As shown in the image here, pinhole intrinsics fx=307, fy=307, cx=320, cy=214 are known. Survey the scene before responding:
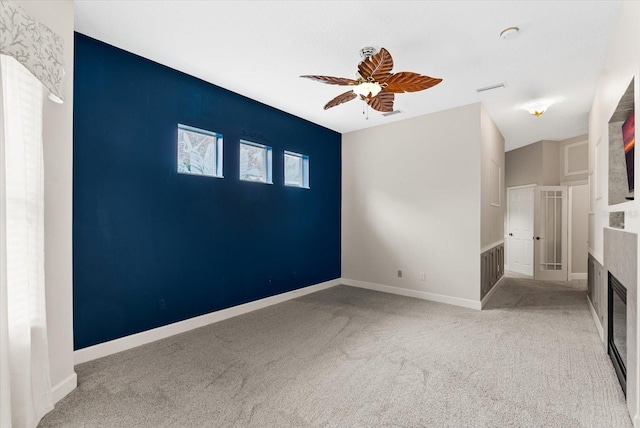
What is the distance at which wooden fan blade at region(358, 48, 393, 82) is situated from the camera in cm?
233

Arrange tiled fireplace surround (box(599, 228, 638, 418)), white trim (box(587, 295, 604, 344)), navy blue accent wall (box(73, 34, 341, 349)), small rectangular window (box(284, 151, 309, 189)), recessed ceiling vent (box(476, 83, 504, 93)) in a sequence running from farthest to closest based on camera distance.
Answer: small rectangular window (box(284, 151, 309, 189)), recessed ceiling vent (box(476, 83, 504, 93)), white trim (box(587, 295, 604, 344)), navy blue accent wall (box(73, 34, 341, 349)), tiled fireplace surround (box(599, 228, 638, 418))

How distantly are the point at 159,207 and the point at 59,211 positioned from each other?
1.07 meters

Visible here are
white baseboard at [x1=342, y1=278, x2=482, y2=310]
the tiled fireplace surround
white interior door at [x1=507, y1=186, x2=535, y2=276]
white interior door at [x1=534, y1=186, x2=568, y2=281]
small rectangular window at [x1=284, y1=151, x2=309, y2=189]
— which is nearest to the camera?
the tiled fireplace surround

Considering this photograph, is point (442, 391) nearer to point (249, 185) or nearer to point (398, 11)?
point (398, 11)

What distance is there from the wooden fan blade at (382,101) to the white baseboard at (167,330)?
9.81ft

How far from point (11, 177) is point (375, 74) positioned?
8.48ft

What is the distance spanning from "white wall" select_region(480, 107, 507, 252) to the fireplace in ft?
5.82

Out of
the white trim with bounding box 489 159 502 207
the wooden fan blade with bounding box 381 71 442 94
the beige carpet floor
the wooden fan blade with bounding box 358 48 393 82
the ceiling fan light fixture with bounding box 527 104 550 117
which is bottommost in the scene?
the beige carpet floor

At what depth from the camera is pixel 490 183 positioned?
5078 millimetres

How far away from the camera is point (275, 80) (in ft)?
12.2

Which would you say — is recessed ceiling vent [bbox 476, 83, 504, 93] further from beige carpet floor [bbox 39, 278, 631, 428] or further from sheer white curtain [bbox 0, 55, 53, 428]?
sheer white curtain [bbox 0, 55, 53, 428]

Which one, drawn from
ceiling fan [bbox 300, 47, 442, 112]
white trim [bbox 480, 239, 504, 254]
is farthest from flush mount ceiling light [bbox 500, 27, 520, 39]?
white trim [bbox 480, 239, 504, 254]

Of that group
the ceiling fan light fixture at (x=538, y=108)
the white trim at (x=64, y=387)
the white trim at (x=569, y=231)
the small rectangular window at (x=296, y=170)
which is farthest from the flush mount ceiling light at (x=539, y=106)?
the white trim at (x=64, y=387)

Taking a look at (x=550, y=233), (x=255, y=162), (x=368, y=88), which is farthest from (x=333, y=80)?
(x=550, y=233)
